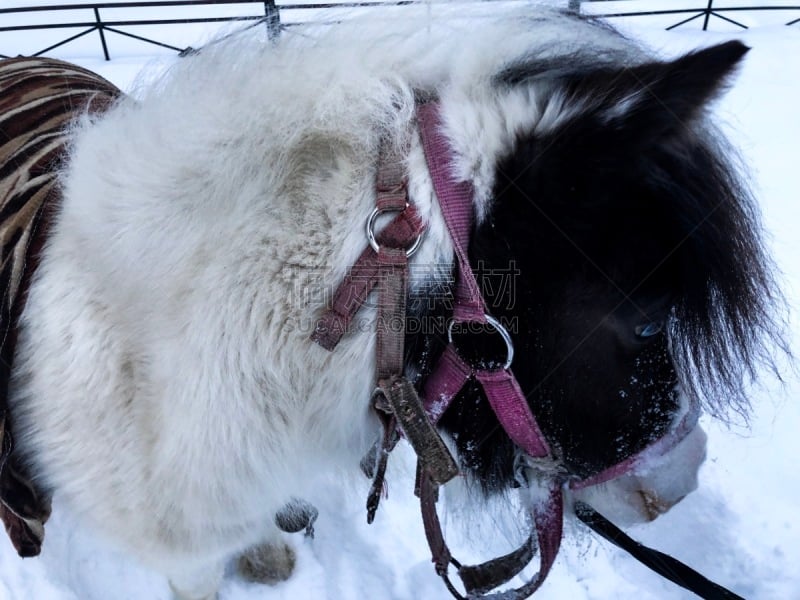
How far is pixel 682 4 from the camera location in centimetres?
872

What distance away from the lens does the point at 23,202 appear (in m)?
1.34

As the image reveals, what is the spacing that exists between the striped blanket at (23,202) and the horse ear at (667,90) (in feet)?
3.64

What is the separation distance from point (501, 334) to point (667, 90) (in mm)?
426

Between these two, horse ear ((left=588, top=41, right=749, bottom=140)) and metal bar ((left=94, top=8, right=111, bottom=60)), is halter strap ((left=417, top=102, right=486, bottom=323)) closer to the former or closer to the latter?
horse ear ((left=588, top=41, right=749, bottom=140))

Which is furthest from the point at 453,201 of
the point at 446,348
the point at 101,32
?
the point at 101,32

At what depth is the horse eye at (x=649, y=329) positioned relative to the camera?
103cm

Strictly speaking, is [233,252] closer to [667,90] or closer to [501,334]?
[501,334]

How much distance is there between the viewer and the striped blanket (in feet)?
4.02

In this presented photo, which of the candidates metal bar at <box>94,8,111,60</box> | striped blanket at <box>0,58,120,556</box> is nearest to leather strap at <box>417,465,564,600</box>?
striped blanket at <box>0,58,120,556</box>

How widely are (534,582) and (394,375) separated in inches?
28.7

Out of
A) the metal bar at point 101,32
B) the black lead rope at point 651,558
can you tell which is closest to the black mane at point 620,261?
the black lead rope at point 651,558

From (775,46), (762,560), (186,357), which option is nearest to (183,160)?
(186,357)

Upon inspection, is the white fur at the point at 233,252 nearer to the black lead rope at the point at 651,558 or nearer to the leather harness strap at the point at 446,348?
the leather harness strap at the point at 446,348

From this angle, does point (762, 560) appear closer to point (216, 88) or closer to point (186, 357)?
point (186, 357)
